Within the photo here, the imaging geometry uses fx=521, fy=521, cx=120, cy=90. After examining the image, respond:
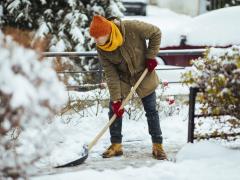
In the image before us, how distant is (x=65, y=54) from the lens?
7305 mm

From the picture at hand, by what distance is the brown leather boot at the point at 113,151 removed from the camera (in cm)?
580

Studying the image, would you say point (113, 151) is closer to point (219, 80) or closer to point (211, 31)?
point (219, 80)

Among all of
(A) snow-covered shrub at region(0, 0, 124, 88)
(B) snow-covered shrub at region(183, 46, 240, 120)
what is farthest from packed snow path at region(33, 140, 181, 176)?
(A) snow-covered shrub at region(0, 0, 124, 88)

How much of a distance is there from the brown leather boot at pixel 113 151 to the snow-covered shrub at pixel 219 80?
44.8 inches

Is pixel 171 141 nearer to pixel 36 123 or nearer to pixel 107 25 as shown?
pixel 107 25

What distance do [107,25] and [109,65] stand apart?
0.60 metres

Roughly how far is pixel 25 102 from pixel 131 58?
248 centimetres

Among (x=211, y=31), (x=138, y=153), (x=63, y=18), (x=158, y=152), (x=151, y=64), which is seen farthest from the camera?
(x=63, y=18)

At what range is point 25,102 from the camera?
3.26 metres

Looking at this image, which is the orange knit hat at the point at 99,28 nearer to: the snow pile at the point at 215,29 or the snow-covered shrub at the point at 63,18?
the snow pile at the point at 215,29

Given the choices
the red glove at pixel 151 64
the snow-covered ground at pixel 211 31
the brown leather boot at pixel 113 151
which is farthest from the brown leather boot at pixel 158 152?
the snow-covered ground at pixel 211 31

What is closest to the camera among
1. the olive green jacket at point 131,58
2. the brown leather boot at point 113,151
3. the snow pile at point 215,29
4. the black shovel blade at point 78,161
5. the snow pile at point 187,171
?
the snow pile at point 187,171

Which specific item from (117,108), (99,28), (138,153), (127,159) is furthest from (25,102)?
(138,153)

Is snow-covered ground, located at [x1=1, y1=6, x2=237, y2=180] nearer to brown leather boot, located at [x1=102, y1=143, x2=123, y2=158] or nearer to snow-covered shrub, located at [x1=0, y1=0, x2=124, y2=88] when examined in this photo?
brown leather boot, located at [x1=102, y1=143, x2=123, y2=158]
